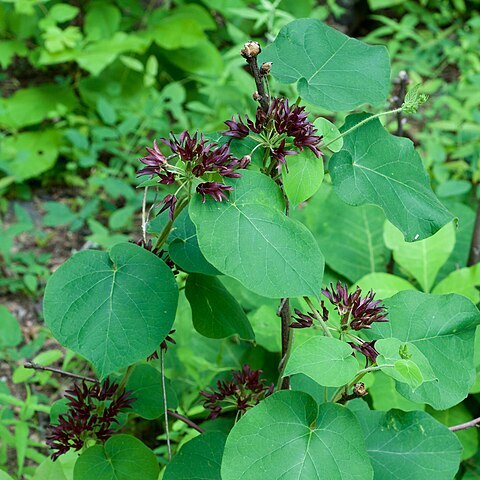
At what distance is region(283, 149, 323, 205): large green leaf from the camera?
849mm

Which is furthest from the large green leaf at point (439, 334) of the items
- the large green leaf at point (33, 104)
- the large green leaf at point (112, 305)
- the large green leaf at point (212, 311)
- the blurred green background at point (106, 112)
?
the large green leaf at point (33, 104)

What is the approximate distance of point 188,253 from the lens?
94 centimetres

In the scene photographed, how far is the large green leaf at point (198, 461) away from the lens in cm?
99

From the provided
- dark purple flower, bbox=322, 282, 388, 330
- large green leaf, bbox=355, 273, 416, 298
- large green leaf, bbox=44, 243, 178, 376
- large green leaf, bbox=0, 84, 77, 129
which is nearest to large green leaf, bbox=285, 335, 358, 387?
dark purple flower, bbox=322, 282, 388, 330

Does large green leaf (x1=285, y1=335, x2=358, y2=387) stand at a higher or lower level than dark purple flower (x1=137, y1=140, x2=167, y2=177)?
lower

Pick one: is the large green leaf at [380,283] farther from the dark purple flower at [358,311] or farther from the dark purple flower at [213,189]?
the dark purple flower at [213,189]

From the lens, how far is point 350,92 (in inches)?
35.6

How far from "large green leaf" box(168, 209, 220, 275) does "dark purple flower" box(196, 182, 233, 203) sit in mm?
157

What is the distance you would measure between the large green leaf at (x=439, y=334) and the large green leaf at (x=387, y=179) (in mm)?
144

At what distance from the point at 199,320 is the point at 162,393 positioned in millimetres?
188

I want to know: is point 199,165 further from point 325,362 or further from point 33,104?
point 33,104

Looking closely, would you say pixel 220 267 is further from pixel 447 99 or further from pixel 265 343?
pixel 447 99

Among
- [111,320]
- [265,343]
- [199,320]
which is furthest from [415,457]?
[265,343]

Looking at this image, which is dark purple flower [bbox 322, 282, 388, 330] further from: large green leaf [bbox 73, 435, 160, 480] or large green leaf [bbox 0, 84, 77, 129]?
large green leaf [bbox 0, 84, 77, 129]
